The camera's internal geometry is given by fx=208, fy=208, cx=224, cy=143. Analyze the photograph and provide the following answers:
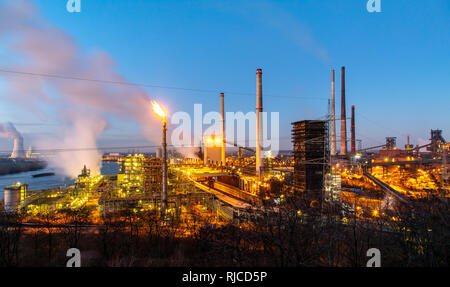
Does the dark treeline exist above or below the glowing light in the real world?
below

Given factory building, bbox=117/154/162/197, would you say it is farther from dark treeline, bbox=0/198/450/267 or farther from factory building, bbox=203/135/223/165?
factory building, bbox=203/135/223/165

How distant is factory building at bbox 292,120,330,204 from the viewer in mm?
22516

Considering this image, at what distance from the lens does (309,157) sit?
22.7m

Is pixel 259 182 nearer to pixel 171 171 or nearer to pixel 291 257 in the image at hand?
pixel 171 171

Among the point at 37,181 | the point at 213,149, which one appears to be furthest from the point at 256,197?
the point at 37,181

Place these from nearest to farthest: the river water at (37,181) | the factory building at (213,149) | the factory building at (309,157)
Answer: the factory building at (309,157)
the factory building at (213,149)
the river water at (37,181)

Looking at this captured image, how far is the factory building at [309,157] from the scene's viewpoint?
22.5 metres

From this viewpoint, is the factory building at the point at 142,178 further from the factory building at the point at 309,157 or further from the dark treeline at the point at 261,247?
the factory building at the point at 309,157

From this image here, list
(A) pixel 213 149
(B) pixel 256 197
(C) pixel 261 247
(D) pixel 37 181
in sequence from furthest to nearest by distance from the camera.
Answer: (D) pixel 37 181 → (A) pixel 213 149 → (B) pixel 256 197 → (C) pixel 261 247

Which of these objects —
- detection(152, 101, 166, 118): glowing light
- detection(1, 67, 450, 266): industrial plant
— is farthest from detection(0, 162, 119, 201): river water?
detection(152, 101, 166, 118): glowing light

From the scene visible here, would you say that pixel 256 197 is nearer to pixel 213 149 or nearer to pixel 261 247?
pixel 261 247

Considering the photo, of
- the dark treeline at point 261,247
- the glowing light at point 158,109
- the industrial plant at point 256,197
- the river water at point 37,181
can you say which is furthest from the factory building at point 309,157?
the river water at point 37,181
